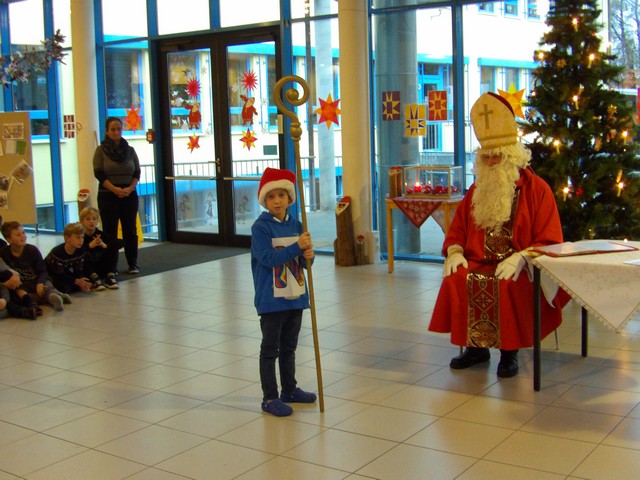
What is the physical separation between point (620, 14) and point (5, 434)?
6217 millimetres

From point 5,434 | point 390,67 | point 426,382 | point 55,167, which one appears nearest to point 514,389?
point 426,382

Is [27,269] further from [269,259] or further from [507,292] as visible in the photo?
[507,292]

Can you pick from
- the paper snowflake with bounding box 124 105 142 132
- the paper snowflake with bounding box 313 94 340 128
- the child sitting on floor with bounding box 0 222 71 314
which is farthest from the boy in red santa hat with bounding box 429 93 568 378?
the paper snowflake with bounding box 124 105 142 132

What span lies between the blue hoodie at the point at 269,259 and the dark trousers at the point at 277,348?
60mm

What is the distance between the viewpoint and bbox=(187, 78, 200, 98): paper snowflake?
10117 millimetres

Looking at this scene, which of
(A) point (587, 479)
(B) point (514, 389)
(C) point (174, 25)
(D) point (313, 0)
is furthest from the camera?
(C) point (174, 25)

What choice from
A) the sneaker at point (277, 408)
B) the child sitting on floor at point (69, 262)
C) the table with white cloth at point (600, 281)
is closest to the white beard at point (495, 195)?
the table with white cloth at point (600, 281)

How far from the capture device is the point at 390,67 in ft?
28.6

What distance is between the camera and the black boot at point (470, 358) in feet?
16.1

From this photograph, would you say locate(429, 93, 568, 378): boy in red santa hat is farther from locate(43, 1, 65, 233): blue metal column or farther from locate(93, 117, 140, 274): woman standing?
locate(43, 1, 65, 233): blue metal column

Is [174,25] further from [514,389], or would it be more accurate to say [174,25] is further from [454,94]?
[514,389]

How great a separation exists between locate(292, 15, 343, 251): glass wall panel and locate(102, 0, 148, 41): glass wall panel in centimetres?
244

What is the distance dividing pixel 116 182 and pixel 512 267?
16.1 feet

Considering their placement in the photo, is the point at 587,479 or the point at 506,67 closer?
the point at 587,479
